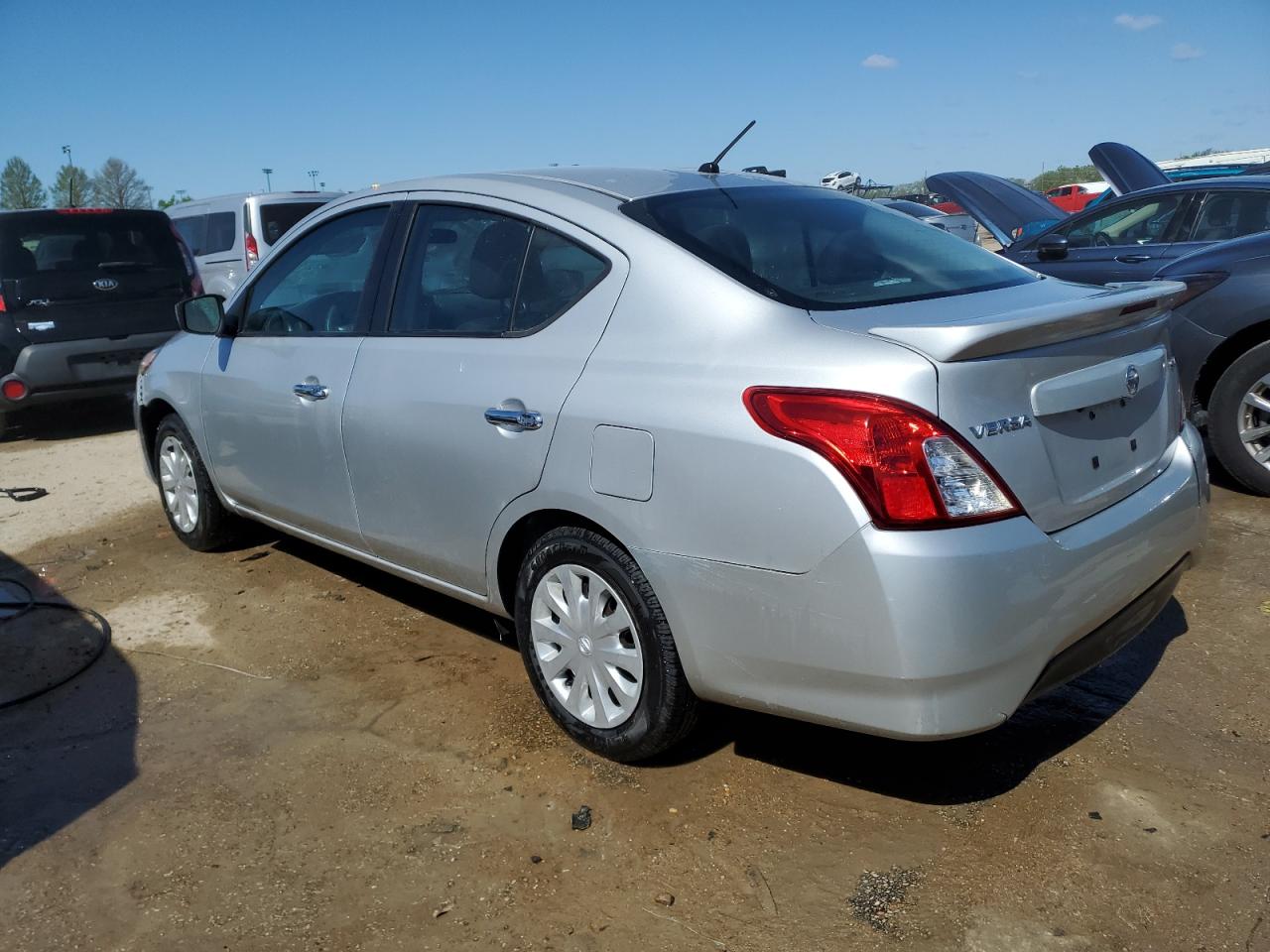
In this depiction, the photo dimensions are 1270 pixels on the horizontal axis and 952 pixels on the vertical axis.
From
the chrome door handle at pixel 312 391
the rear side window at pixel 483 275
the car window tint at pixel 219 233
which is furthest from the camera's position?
the car window tint at pixel 219 233

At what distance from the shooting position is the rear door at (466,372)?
3.14m

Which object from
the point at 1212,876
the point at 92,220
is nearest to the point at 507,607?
the point at 1212,876

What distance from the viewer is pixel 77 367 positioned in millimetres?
8211

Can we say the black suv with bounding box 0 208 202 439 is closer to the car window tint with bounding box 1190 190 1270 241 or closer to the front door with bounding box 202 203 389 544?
the front door with bounding box 202 203 389 544

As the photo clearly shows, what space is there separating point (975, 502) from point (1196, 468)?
113cm

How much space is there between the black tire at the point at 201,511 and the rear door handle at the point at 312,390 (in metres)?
1.19

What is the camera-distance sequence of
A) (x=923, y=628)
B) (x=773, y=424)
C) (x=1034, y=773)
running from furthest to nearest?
(x=1034, y=773)
(x=773, y=424)
(x=923, y=628)

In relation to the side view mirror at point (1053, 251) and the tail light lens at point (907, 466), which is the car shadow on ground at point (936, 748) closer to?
the tail light lens at point (907, 466)

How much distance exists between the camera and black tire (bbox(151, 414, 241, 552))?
5062 mm

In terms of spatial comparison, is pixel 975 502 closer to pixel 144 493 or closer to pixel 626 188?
pixel 626 188

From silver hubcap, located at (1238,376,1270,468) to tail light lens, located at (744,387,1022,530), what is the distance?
11.7ft

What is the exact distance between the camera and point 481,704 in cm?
367

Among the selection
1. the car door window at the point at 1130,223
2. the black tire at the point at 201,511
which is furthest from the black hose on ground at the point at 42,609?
the car door window at the point at 1130,223

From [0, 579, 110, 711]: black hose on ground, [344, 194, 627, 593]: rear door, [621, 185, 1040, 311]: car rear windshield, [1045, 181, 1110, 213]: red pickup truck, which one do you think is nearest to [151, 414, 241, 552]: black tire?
[0, 579, 110, 711]: black hose on ground
